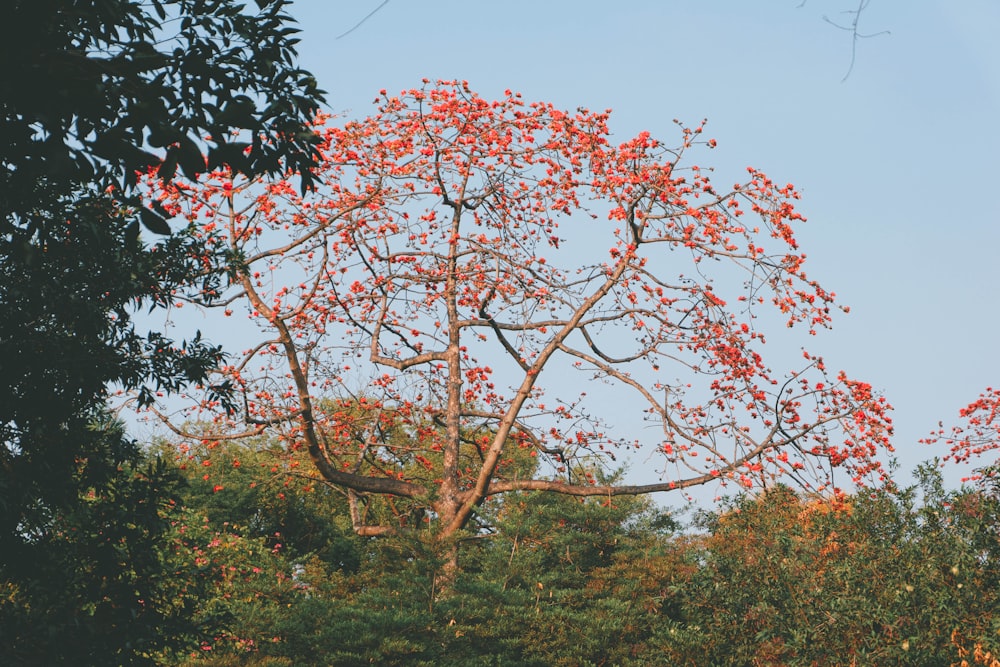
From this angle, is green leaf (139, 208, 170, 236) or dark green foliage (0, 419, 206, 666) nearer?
green leaf (139, 208, 170, 236)

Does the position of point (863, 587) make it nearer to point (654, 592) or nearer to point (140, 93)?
point (140, 93)

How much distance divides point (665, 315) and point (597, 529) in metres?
7.32

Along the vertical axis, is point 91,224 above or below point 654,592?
above

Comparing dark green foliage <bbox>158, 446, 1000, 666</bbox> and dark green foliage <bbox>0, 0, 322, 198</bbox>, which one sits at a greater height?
dark green foliage <bbox>0, 0, 322, 198</bbox>

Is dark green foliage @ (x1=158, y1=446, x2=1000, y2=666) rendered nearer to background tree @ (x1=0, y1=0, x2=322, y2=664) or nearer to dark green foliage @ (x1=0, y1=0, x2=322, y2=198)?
background tree @ (x1=0, y1=0, x2=322, y2=664)

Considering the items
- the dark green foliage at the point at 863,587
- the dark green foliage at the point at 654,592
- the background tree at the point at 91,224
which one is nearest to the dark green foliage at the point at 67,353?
the background tree at the point at 91,224

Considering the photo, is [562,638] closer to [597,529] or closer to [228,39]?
[597,529]

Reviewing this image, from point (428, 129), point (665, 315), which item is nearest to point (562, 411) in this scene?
point (665, 315)

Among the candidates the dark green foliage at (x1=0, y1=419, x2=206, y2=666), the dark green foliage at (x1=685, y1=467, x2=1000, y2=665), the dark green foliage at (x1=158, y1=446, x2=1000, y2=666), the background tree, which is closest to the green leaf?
the background tree

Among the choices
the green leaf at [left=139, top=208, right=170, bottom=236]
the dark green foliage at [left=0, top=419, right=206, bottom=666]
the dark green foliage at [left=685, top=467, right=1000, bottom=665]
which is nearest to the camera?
the green leaf at [left=139, top=208, right=170, bottom=236]

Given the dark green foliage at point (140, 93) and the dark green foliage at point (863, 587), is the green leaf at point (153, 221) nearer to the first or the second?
the dark green foliage at point (140, 93)

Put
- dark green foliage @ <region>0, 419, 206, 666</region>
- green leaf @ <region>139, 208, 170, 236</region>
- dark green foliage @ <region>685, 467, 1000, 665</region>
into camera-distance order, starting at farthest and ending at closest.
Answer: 1. dark green foliage @ <region>685, 467, 1000, 665</region>
2. dark green foliage @ <region>0, 419, 206, 666</region>
3. green leaf @ <region>139, 208, 170, 236</region>

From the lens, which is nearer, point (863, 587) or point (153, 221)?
point (153, 221)

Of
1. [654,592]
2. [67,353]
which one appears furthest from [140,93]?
[654,592]
